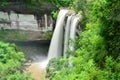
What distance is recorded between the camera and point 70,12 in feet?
43.6

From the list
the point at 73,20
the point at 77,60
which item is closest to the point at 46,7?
the point at 73,20

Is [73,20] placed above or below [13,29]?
above

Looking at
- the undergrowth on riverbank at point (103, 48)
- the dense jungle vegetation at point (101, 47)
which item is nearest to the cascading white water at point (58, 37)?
the dense jungle vegetation at point (101, 47)

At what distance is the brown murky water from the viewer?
41.9ft

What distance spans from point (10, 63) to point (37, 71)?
4.65 feet

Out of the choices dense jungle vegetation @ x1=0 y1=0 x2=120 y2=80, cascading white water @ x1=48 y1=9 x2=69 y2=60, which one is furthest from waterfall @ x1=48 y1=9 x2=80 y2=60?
dense jungle vegetation @ x1=0 y1=0 x2=120 y2=80

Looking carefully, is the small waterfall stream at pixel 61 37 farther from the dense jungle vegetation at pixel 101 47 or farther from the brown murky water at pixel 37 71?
the dense jungle vegetation at pixel 101 47

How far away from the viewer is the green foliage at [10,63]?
1130 centimetres

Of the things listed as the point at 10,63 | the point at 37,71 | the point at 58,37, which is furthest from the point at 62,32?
the point at 10,63

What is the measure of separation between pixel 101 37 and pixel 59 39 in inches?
245

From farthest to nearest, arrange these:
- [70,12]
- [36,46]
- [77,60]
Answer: [36,46] < [70,12] < [77,60]

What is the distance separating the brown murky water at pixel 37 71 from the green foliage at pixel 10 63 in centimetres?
51

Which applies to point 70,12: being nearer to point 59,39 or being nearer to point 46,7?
point 59,39

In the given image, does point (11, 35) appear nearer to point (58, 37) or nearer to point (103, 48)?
point (58, 37)
